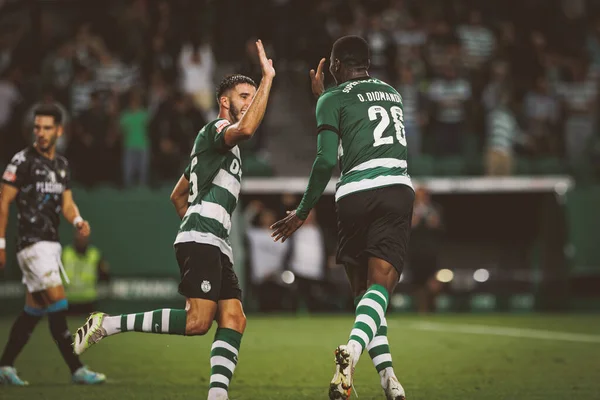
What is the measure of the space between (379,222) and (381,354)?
927 mm

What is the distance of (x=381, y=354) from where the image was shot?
718 cm

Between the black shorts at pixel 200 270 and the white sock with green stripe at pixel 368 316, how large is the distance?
3.17 ft

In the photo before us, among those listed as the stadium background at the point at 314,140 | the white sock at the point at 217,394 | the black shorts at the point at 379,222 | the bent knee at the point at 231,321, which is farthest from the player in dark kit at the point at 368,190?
the stadium background at the point at 314,140

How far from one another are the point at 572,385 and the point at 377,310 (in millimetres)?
2807

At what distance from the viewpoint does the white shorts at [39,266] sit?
30.2 ft

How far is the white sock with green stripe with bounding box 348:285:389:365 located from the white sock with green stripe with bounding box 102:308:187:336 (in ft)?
3.77

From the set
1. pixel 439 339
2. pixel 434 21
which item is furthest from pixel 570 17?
pixel 439 339

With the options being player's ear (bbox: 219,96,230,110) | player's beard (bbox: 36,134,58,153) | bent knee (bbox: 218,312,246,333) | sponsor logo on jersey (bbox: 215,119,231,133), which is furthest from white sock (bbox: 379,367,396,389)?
player's beard (bbox: 36,134,58,153)

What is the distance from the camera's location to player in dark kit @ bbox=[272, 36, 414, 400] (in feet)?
22.9

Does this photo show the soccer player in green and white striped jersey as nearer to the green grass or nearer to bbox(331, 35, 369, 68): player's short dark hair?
bbox(331, 35, 369, 68): player's short dark hair

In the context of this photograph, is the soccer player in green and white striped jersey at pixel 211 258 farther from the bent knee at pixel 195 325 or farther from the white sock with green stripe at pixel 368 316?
the white sock with green stripe at pixel 368 316

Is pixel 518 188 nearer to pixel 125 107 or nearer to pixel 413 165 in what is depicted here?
pixel 413 165

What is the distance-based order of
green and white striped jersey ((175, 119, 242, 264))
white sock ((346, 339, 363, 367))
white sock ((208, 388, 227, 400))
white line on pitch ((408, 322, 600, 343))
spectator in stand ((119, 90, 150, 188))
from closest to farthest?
white sock ((346, 339, 363, 367))
white sock ((208, 388, 227, 400))
green and white striped jersey ((175, 119, 242, 264))
white line on pitch ((408, 322, 600, 343))
spectator in stand ((119, 90, 150, 188))

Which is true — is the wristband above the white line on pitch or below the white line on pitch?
above
